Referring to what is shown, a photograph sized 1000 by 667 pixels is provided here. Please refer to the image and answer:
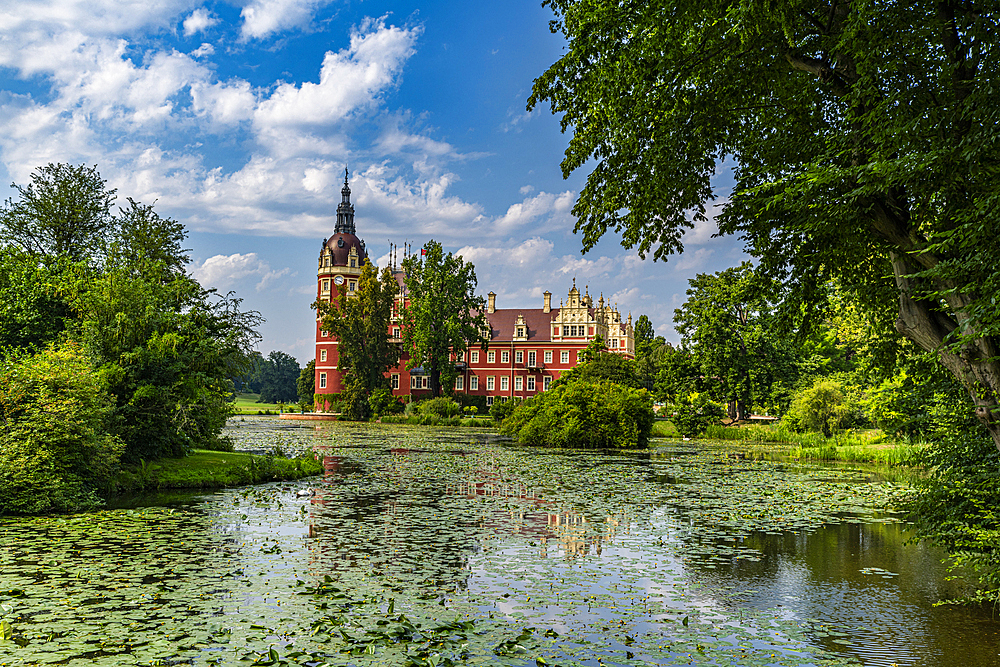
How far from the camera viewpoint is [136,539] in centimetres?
1009

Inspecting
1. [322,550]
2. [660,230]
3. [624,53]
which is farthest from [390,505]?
[624,53]

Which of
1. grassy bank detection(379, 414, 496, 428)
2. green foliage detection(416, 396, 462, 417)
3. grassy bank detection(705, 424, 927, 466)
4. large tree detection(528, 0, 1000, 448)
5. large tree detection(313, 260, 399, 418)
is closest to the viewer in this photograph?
large tree detection(528, 0, 1000, 448)

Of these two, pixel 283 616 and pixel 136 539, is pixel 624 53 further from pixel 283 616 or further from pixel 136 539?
pixel 136 539

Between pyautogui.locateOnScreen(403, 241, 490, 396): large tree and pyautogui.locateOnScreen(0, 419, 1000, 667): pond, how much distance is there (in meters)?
41.8

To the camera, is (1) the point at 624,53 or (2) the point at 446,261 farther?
(2) the point at 446,261

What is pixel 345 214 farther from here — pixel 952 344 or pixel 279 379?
pixel 952 344

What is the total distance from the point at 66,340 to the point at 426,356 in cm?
4369

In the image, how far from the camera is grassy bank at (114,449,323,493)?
14945mm

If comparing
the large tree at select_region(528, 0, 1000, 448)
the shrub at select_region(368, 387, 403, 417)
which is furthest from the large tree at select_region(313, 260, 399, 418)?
the large tree at select_region(528, 0, 1000, 448)

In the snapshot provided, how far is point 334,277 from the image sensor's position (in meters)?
67.6

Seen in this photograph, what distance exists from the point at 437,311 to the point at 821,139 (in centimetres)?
5112

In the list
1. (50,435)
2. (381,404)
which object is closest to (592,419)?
(50,435)

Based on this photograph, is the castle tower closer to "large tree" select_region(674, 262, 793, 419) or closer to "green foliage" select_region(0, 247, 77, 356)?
"large tree" select_region(674, 262, 793, 419)

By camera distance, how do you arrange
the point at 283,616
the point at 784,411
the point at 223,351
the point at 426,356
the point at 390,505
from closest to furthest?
the point at 283,616 → the point at 390,505 → the point at 223,351 → the point at 784,411 → the point at 426,356
